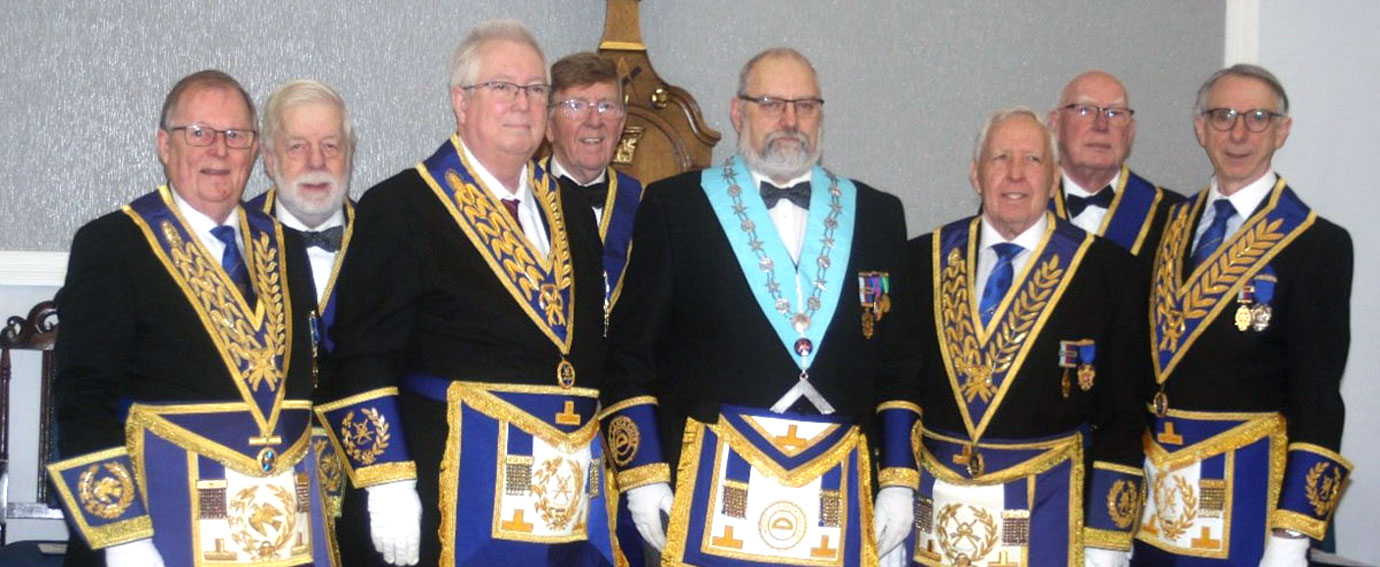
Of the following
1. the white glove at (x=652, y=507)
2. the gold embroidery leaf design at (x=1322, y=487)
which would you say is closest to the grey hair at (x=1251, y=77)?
the gold embroidery leaf design at (x=1322, y=487)

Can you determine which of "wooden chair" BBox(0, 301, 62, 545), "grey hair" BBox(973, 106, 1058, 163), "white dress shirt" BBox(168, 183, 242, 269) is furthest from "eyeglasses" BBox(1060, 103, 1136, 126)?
→ "wooden chair" BBox(0, 301, 62, 545)

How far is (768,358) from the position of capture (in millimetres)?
3385

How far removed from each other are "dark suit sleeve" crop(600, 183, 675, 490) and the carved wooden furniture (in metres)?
1.76

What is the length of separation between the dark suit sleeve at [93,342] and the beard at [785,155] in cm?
136

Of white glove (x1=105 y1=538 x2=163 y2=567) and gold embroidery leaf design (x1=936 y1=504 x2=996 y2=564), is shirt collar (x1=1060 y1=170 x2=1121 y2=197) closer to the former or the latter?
gold embroidery leaf design (x1=936 y1=504 x2=996 y2=564)

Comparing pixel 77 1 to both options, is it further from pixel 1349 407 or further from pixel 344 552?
pixel 1349 407

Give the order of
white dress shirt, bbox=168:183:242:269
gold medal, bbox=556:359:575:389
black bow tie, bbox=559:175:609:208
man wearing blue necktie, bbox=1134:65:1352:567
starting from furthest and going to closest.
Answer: black bow tie, bbox=559:175:609:208, man wearing blue necktie, bbox=1134:65:1352:567, gold medal, bbox=556:359:575:389, white dress shirt, bbox=168:183:242:269

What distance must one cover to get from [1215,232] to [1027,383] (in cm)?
69

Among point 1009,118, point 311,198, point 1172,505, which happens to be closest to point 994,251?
point 1009,118

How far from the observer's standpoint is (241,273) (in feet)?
Result: 10.3

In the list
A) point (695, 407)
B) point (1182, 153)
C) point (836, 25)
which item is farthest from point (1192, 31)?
point (695, 407)

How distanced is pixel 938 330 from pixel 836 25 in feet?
8.30

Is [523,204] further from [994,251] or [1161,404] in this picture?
[1161,404]

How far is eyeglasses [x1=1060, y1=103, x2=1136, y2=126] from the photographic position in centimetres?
446
